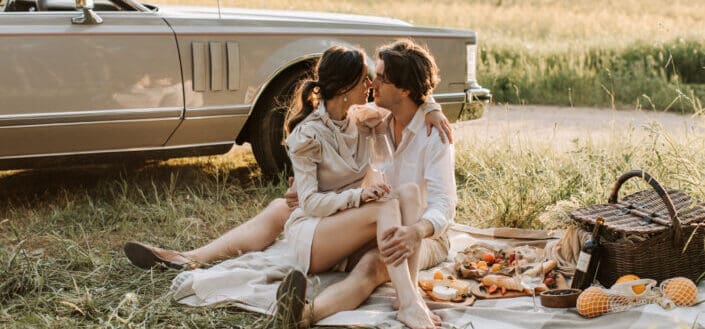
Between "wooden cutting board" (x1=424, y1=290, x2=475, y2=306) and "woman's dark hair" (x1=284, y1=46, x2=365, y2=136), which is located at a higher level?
"woman's dark hair" (x1=284, y1=46, x2=365, y2=136)

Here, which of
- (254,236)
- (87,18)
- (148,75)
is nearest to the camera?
(254,236)

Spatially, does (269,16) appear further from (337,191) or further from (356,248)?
(356,248)

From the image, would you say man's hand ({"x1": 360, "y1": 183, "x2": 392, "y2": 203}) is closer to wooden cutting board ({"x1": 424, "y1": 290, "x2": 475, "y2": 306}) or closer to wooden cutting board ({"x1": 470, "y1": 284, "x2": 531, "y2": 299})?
wooden cutting board ({"x1": 424, "y1": 290, "x2": 475, "y2": 306})

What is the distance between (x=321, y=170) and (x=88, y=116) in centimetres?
205

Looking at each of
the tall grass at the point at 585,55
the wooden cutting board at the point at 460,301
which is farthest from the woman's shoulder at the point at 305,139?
the tall grass at the point at 585,55

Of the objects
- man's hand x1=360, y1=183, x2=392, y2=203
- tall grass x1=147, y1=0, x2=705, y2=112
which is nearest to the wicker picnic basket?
man's hand x1=360, y1=183, x2=392, y2=203

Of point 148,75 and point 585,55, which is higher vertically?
point 148,75

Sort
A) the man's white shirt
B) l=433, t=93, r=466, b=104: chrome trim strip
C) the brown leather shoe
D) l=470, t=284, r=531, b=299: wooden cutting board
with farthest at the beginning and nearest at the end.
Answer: l=433, t=93, r=466, b=104: chrome trim strip → the brown leather shoe → l=470, t=284, r=531, b=299: wooden cutting board → the man's white shirt

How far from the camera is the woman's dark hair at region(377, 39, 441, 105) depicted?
379 cm

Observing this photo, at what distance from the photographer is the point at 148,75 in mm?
5375

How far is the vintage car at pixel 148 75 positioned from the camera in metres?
5.11

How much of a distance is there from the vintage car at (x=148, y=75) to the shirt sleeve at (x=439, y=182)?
1808mm

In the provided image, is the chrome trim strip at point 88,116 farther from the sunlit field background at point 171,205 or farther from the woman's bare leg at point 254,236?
the woman's bare leg at point 254,236

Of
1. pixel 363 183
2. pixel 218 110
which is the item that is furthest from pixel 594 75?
pixel 363 183
